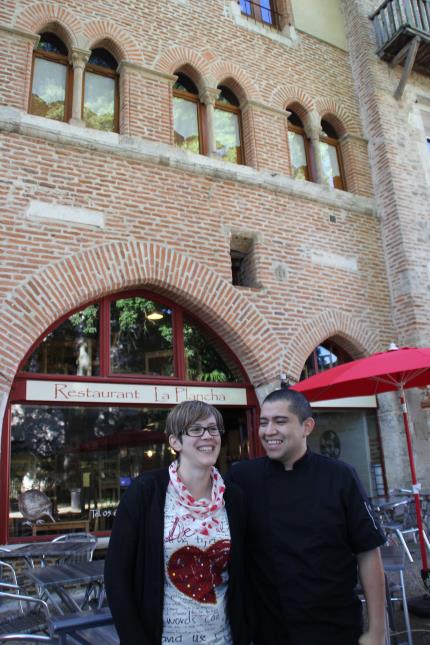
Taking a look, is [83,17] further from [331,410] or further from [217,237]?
[331,410]

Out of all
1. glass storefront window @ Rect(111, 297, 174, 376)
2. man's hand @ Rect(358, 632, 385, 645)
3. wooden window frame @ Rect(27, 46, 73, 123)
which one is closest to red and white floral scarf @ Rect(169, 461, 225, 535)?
man's hand @ Rect(358, 632, 385, 645)

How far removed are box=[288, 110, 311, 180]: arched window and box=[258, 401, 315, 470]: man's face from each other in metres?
8.04

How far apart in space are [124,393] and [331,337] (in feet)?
12.9

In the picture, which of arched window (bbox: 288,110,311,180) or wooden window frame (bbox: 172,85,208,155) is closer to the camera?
wooden window frame (bbox: 172,85,208,155)

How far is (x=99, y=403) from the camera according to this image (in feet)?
22.6

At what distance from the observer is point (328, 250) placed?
368 inches

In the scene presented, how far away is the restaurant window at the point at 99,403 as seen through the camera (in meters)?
6.40

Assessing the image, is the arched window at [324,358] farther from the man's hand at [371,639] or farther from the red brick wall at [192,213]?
the man's hand at [371,639]

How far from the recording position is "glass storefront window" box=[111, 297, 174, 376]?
7.35 metres

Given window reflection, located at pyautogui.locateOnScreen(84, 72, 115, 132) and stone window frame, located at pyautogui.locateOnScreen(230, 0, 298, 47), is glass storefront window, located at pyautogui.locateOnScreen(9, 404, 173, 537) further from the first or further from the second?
stone window frame, located at pyautogui.locateOnScreen(230, 0, 298, 47)

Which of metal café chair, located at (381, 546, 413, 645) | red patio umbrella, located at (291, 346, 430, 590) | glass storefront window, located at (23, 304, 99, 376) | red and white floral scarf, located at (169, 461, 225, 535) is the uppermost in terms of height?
glass storefront window, located at (23, 304, 99, 376)

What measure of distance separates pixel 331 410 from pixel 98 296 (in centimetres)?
444

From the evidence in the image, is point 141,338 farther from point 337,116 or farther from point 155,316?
point 337,116

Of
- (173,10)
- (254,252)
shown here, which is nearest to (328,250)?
(254,252)
